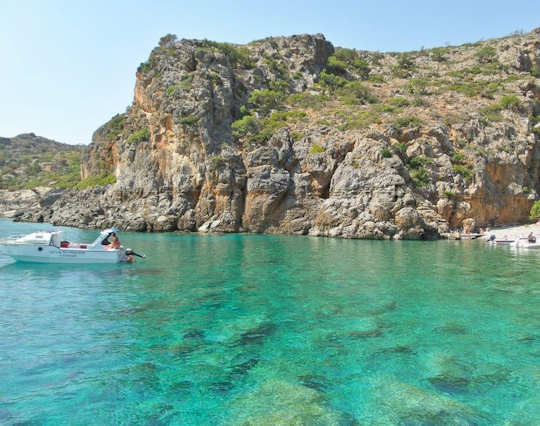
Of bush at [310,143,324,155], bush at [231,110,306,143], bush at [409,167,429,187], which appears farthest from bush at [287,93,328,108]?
bush at [409,167,429,187]

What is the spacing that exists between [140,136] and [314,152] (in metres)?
27.2

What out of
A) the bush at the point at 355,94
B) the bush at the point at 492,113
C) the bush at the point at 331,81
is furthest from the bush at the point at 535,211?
the bush at the point at 331,81

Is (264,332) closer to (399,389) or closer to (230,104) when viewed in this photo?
(399,389)

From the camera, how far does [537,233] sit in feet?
133

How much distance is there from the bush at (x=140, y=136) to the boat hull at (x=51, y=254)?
125 feet

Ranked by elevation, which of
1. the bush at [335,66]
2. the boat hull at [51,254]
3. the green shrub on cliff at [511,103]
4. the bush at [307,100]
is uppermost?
the bush at [335,66]

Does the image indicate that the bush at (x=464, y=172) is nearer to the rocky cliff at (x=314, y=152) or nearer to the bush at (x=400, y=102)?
the rocky cliff at (x=314, y=152)

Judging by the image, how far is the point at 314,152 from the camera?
161 feet

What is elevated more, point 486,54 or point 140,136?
point 486,54

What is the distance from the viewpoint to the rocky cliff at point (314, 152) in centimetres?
4459

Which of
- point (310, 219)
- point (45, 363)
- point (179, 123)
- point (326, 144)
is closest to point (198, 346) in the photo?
point (45, 363)

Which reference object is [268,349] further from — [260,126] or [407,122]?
[260,126]

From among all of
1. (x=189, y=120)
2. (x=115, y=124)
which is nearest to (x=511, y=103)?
(x=189, y=120)

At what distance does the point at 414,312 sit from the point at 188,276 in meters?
10.8
